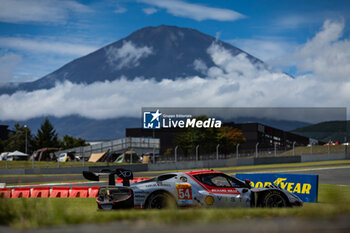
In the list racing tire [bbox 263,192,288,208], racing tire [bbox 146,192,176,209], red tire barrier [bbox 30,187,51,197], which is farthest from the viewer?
red tire barrier [bbox 30,187,51,197]

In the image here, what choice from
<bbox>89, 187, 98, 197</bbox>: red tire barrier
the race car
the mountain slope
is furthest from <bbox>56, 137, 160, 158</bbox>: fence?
the mountain slope

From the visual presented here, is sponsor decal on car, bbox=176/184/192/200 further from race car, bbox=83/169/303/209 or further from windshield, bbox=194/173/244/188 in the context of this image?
windshield, bbox=194/173/244/188

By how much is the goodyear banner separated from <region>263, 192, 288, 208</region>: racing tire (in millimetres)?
4021

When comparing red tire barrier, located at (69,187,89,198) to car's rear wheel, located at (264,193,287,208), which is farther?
red tire barrier, located at (69,187,89,198)

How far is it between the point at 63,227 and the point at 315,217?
274 cm

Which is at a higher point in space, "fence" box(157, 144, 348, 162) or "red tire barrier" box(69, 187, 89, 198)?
"fence" box(157, 144, 348, 162)

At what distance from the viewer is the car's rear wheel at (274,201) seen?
11.1 m

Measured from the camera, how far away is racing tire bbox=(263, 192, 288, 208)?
11094 millimetres

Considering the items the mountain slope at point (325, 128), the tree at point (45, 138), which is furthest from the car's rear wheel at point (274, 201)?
the mountain slope at point (325, 128)

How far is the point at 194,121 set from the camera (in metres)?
84.9

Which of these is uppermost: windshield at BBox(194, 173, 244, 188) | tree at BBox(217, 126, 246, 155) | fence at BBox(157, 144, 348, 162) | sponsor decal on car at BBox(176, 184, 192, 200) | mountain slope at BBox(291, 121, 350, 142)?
mountain slope at BBox(291, 121, 350, 142)

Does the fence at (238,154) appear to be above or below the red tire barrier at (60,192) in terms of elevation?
above

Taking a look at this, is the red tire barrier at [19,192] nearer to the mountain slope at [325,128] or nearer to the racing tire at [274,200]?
the racing tire at [274,200]

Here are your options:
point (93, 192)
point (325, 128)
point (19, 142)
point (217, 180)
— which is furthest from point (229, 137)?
point (325, 128)
